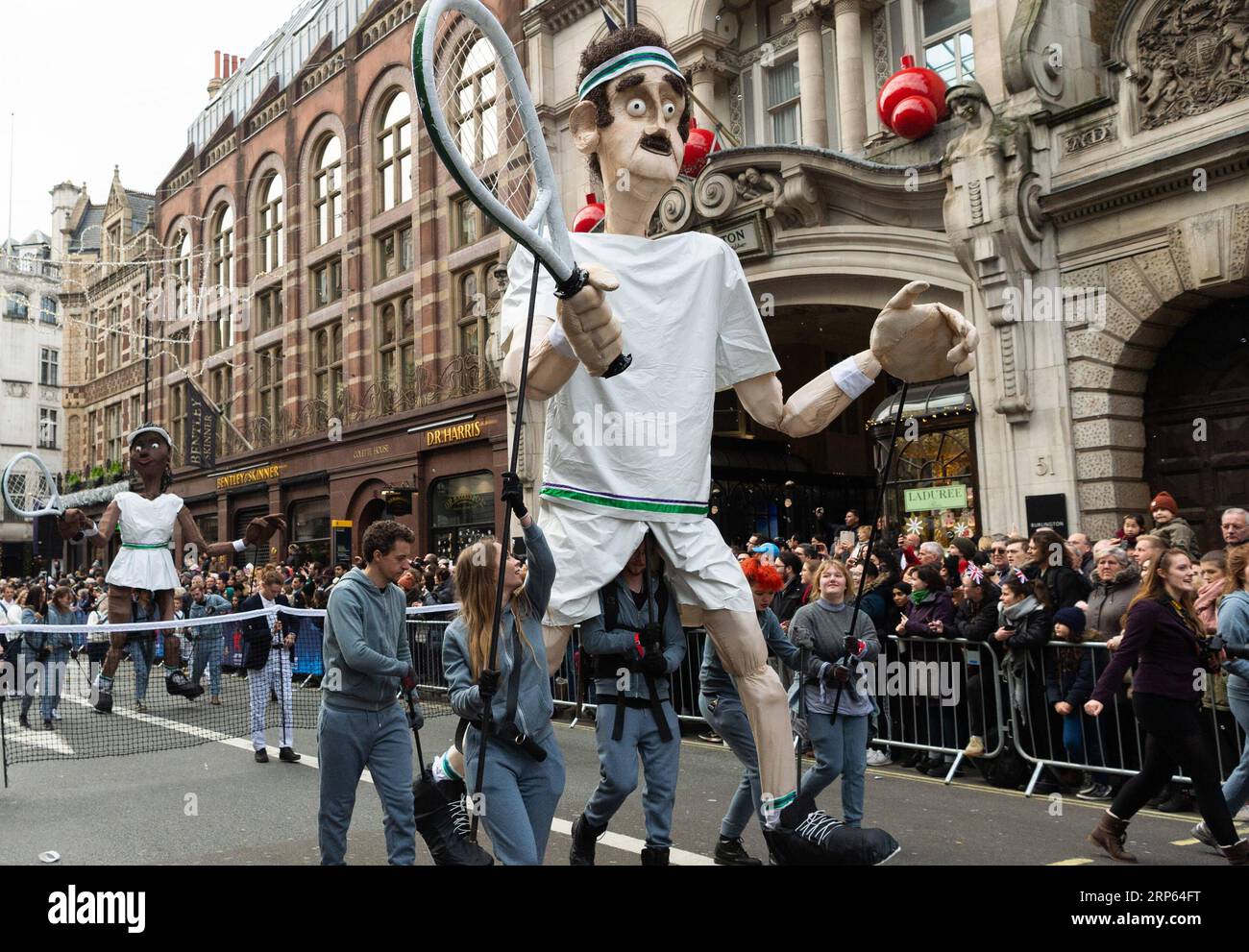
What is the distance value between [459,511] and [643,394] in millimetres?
18893

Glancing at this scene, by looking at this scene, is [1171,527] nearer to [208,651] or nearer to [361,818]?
[361,818]

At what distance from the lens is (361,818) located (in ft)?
20.6

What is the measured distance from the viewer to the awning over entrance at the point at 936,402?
12.6 m

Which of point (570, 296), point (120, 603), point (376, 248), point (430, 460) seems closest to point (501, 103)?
point (570, 296)

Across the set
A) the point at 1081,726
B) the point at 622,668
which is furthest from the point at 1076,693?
the point at 622,668

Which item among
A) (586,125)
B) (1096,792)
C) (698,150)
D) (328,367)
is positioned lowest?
(1096,792)

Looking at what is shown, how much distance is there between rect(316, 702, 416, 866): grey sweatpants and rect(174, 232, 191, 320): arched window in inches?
1172

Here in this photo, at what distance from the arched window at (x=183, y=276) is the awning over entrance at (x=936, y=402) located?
24803mm

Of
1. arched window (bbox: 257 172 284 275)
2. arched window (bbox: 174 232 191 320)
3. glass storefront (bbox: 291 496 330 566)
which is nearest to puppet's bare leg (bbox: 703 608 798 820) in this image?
glass storefront (bbox: 291 496 330 566)

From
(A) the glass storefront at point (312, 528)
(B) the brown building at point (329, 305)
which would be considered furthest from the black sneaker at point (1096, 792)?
(A) the glass storefront at point (312, 528)

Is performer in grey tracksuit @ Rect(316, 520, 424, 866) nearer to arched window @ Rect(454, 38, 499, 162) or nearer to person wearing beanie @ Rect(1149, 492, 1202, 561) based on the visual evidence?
arched window @ Rect(454, 38, 499, 162)

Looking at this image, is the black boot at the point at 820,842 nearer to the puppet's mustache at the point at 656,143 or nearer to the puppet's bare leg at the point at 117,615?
the puppet's mustache at the point at 656,143

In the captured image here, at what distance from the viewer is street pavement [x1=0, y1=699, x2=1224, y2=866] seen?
5555mm
